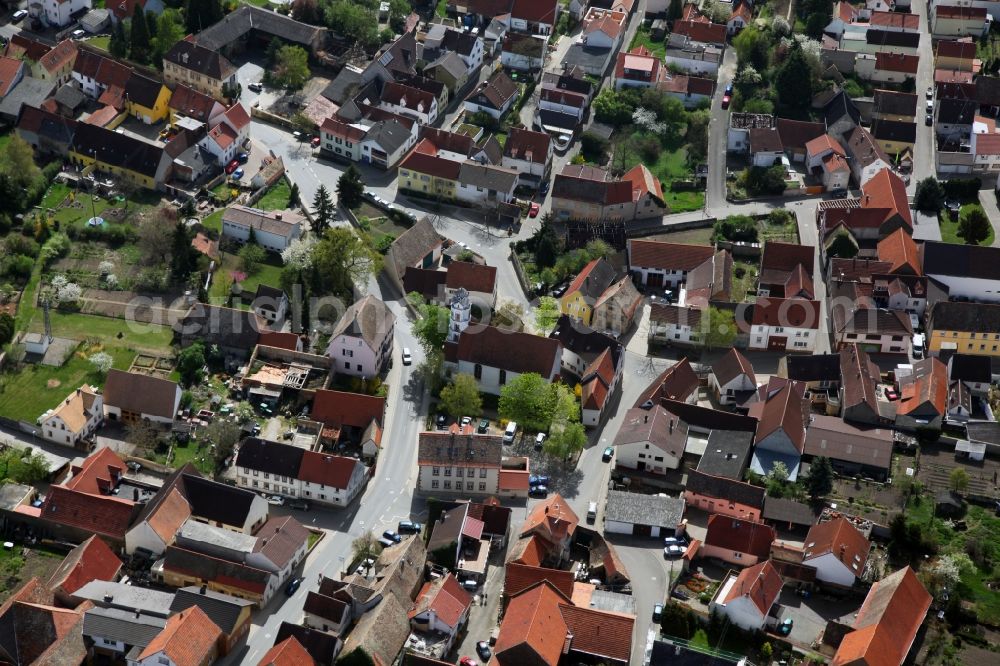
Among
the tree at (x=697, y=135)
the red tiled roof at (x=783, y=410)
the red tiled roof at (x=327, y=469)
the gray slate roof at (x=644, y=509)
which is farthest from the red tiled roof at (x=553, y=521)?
the tree at (x=697, y=135)

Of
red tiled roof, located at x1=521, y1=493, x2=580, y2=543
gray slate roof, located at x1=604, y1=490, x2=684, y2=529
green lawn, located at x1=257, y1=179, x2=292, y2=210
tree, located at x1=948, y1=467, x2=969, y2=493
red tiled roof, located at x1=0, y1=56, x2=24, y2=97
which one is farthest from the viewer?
red tiled roof, located at x1=0, y1=56, x2=24, y2=97

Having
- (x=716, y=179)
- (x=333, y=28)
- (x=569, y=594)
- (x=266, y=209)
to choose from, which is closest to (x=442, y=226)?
(x=266, y=209)

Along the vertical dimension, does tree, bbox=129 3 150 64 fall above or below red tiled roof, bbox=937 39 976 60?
below

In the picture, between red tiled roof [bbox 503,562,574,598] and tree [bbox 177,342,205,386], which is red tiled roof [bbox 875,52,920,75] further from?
tree [bbox 177,342,205,386]

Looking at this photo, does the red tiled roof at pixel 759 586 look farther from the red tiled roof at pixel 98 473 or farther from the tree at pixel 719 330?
the red tiled roof at pixel 98 473

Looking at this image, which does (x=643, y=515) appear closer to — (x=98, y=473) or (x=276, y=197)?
(x=98, y=473)

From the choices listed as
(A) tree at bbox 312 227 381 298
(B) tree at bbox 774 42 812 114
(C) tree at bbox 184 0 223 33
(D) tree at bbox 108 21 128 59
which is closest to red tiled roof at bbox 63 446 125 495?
(A) tree at bbox 312 227 381 298

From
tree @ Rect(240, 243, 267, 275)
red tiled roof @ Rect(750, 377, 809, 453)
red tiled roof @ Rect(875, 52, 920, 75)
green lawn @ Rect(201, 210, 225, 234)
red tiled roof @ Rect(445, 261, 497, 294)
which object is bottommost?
red tiled roof @ Rect(750, 377, 809, 453)
